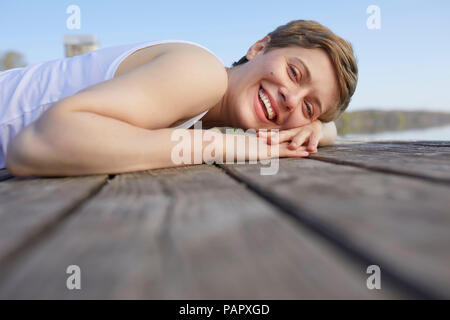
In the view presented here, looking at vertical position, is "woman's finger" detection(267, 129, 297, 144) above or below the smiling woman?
below

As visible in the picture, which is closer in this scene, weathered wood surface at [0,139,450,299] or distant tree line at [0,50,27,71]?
weathered wood surface at [0,139,450,299]

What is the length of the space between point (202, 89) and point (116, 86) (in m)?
0.36

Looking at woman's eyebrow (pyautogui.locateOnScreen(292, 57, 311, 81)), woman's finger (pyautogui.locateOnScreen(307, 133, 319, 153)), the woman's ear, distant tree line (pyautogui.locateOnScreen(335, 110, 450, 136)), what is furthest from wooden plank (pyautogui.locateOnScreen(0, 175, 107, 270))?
distant tree line (pyautogui.locateOnScreen(335, 110, 450, 136))

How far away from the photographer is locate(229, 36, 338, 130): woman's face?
5.25ft

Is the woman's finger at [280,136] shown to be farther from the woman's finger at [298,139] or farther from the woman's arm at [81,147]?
the woman's arm at [81,147]

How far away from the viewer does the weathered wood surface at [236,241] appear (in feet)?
0.99

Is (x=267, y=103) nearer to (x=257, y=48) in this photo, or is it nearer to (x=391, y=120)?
(x=257, y=48)

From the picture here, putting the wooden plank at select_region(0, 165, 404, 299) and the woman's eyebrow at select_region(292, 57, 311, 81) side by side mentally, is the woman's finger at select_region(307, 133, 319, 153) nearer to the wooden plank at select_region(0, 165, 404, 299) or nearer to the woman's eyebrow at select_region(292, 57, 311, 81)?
the woman's eyebrow at select_region(292, 57, 311, 81)

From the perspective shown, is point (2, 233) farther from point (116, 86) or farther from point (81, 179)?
point (116, 86)

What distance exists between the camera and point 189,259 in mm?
352

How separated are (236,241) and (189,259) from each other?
7 centimetres

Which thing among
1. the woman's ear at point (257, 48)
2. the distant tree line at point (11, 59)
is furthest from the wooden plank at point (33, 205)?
the distant tree line at point (11, 59)

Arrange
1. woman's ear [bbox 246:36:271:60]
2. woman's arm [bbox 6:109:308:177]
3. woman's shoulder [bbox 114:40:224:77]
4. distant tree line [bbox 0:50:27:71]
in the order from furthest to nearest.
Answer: distant tree line [bbox 0:50:27:71], woman's ear [bbox 246:36:271:60], woman's shoulder [bbox 114:40:224:77], woman's arm [bbox 6:109:308:177]
